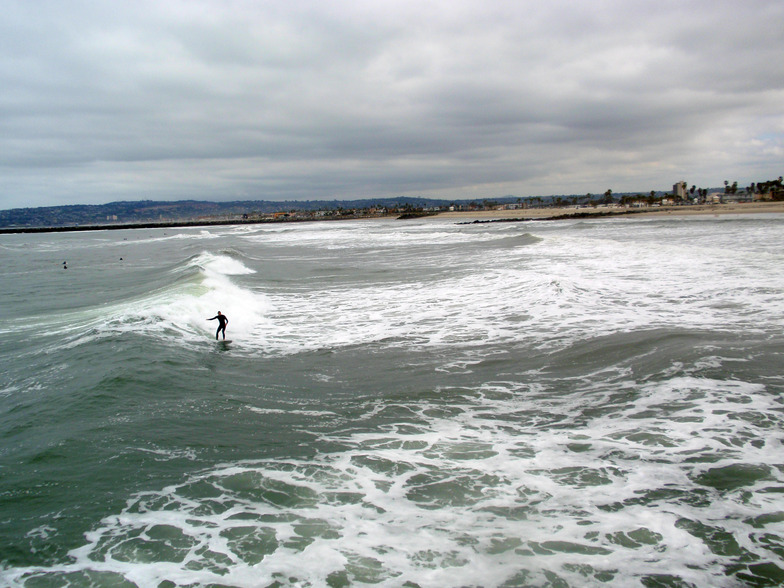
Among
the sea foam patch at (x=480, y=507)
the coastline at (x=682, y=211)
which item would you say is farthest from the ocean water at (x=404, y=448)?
the coastline at (x=682, y=211)

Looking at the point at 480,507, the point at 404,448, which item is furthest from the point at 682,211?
the point at 480,507

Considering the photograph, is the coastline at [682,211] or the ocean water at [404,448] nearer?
the ocean water at [404,448]

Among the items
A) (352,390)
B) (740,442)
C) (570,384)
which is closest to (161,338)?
(352,390)

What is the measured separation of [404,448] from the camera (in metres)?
7.38

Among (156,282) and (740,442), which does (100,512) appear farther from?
(156,282)

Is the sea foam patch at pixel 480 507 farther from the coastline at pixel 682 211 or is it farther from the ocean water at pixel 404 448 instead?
the coastline at pixel 682 211

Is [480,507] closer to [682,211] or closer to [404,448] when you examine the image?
[404,448]

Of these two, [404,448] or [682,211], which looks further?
[682,211]

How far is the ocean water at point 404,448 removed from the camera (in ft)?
16.7

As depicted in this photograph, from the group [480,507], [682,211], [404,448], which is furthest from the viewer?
[682,211]

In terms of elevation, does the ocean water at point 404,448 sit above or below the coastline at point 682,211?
below

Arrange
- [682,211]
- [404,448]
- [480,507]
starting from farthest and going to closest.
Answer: [682,211] → [404,448] → [480,507]

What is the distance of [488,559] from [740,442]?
4.29 metres

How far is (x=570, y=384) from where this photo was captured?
962 cm
